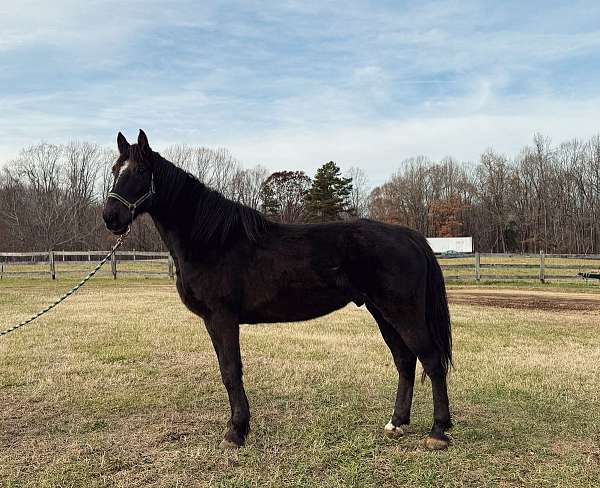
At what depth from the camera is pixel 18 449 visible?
12.8ft

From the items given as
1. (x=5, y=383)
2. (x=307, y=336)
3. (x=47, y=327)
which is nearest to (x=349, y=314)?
(x=307, y=336)

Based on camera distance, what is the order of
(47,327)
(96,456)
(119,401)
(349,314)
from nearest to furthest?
(96,456)
(119,401)
(47,327)
(349,314)

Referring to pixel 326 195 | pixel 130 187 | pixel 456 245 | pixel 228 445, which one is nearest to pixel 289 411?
pixel 228 445

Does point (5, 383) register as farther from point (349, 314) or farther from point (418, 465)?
point (349, 314)

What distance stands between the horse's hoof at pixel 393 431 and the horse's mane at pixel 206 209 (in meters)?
2.07

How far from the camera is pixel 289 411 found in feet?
15.8

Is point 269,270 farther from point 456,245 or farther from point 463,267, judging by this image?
point 456,245

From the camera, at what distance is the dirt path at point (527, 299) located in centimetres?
1337

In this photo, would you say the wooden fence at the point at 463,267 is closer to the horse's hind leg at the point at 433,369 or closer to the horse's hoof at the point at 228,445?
the horse's hind leg at the point at 433,369

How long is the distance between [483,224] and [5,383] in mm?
61733

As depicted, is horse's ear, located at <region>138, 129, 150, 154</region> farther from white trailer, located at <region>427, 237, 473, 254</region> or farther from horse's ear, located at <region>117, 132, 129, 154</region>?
white trailer, located at <region>427, 237, 473, 254</region>

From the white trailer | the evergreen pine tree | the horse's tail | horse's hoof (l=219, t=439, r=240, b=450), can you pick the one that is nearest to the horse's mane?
the horse's tail

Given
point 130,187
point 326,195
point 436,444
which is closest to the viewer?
point 436,444

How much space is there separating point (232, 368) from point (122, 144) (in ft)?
7.30
